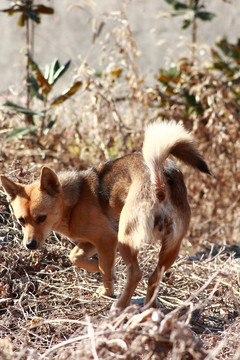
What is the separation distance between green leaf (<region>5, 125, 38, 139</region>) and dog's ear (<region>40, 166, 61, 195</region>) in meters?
2.37

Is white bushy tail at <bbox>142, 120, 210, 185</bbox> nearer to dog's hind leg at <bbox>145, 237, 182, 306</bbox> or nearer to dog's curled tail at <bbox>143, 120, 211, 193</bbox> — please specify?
dog's curled tail at <bbox>143, 120, 211, 193</bbox>

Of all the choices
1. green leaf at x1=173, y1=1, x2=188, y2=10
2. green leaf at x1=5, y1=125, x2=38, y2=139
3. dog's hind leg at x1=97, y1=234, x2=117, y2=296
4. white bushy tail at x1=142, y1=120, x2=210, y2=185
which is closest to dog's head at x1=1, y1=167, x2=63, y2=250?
dog's hind leg at x1=97, y1=234, x2=117, y2=296

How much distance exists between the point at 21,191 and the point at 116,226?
0.83 metres

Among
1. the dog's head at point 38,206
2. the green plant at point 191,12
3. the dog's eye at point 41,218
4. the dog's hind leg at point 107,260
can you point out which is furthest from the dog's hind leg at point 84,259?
the green plant at point 191,12

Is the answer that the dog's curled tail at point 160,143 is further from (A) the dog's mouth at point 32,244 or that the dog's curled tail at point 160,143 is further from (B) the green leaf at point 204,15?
(B) the green leaf at point 204,15

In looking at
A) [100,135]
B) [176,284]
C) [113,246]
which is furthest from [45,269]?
[100,135]

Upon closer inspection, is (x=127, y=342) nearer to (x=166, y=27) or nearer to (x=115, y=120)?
(x=115, y=120)

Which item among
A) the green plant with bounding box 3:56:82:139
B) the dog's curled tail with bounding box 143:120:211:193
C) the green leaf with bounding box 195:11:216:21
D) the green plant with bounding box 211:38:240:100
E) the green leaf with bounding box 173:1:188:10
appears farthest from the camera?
the green leaf with bounding box 173:1:188:10

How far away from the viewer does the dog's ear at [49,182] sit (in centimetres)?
406

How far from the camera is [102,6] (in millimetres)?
11016

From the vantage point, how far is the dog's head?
3.99 metres

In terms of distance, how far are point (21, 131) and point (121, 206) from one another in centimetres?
289

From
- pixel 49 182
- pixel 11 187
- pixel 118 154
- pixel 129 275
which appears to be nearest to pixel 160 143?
pixel 129 275

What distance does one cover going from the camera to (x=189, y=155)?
388cm
